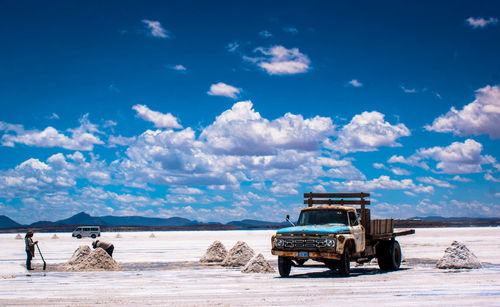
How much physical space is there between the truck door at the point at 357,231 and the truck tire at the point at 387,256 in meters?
2.29

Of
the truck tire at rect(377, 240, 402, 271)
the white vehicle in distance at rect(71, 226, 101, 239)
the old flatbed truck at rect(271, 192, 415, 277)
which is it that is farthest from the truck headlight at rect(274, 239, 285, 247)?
the white vehicle in distance at rect(71, 226, 101, 239)

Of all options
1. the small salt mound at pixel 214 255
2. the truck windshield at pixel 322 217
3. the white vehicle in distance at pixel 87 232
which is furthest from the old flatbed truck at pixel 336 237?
the white vehicle in distance at pixel 87 232

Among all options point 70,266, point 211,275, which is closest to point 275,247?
point 211,275

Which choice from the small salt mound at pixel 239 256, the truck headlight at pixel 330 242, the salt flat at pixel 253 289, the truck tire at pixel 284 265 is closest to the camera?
the salt flat at pixel 253 289

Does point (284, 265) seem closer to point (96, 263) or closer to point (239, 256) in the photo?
point (239, 256)

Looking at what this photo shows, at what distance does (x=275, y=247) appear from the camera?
19297mm

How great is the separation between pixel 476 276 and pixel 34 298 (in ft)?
44.3

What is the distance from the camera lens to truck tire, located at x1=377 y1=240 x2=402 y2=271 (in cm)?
2212

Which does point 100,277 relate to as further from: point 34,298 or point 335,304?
point 335,304

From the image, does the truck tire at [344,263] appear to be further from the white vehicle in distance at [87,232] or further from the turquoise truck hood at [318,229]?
the white vehicle in distance at [87,232]

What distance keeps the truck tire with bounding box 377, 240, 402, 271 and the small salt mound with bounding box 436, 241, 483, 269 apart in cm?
188

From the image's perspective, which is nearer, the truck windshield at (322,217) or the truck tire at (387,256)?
the truck windshield at (322,217)

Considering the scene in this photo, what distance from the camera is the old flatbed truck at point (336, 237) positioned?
18.5 meters

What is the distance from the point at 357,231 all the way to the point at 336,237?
5.90 ft
